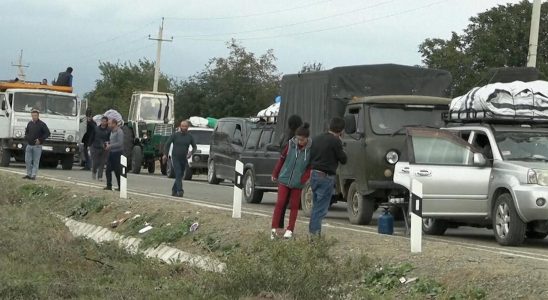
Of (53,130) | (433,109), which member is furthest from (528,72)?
(53,130)

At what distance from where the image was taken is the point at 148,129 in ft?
131

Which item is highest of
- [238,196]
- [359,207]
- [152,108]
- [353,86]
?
[353,86]

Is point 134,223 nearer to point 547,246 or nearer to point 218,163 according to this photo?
point 547,246

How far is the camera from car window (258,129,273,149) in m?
23.4

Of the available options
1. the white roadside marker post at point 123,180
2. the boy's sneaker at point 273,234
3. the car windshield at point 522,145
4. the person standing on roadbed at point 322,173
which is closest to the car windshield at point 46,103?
the white roadside marker post at point 123,180

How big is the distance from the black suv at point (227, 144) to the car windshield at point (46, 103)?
25.0ft

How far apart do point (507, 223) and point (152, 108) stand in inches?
1134

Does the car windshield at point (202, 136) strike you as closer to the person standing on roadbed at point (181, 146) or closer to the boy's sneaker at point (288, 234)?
the person standing on roadbed at point (181, 146)

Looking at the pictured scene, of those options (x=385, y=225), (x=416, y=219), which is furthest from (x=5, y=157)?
(x=416, y=219)

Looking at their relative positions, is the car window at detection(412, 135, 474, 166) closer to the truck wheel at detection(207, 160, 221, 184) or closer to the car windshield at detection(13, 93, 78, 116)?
the truck wheel at detection(207, 160, 221, 184)

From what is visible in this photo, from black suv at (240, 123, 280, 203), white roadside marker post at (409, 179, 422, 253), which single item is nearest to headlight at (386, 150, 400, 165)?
white roadside marker post at (409, 179, 422, 253)

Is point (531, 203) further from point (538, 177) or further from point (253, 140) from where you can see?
point (253, 140)

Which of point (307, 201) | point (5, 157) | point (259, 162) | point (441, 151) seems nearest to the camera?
point (441, 151)

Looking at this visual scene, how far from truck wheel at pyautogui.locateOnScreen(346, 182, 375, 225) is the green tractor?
2027 centimetres
